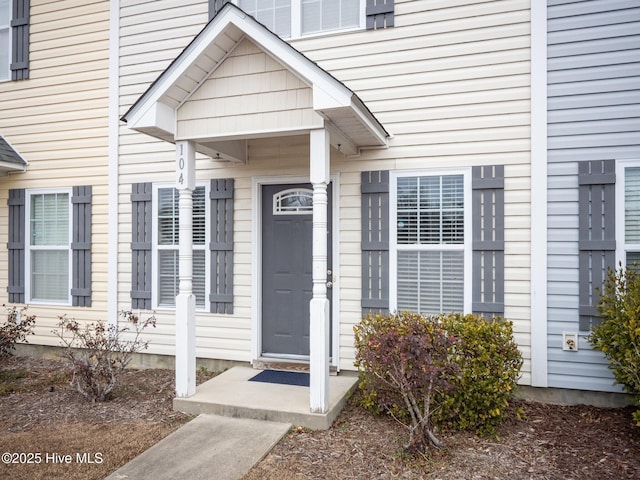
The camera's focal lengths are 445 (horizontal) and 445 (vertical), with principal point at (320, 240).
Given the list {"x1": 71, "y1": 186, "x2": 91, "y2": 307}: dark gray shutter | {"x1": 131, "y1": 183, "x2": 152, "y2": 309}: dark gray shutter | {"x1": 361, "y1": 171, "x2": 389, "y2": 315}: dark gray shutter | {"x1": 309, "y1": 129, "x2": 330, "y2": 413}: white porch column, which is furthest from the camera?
{"x1": 71, "y1": 186, "x2": 91, "y2": 307}: dark gray shutter

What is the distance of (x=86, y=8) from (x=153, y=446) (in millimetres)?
5788

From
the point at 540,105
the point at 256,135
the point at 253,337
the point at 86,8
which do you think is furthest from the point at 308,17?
the point at 253,337

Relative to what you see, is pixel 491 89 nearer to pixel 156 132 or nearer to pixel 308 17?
pixel 308 17

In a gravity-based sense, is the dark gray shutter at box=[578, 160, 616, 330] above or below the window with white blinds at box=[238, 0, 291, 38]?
below

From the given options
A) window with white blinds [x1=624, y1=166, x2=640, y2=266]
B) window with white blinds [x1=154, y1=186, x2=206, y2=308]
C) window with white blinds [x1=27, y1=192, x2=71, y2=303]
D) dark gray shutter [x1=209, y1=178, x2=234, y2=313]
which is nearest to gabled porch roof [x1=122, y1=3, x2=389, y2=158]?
dark gray shutter [x1=209, y1=178, x2=234, y2=313]

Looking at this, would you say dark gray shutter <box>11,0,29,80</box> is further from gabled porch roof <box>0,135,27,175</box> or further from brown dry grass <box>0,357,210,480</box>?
brown dry grass <box>0,357,210,480</box>

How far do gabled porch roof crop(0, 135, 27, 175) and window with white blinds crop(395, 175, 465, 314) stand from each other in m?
5.31

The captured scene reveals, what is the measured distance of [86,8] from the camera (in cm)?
612

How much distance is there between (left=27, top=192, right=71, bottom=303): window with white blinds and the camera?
6266 millimetres

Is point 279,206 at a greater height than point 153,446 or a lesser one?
greater

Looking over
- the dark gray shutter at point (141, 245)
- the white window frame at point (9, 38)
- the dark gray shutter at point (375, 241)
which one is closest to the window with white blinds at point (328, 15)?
the dark gray shutter at point (375, 241)

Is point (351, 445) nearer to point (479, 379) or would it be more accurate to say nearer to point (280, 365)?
point (479, 379)

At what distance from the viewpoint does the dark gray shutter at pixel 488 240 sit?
14.8 ft

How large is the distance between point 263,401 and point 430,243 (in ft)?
7.62
